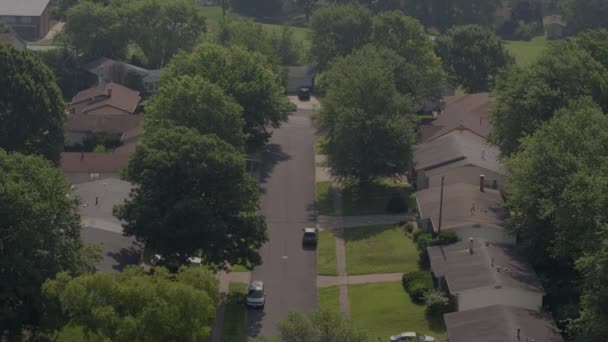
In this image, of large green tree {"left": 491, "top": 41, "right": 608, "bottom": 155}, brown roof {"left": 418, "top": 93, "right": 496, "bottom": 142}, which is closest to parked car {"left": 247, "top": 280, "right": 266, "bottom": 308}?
large green tree {"left": 491, "top": 41, "right": 608, "bottom": 155}

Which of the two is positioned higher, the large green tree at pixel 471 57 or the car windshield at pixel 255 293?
the large green tree at pixel 471 57

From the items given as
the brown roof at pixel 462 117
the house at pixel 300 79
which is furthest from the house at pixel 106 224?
the house at pixel 300 79

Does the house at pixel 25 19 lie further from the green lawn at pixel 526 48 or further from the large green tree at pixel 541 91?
the large green tree at pixel 541 91

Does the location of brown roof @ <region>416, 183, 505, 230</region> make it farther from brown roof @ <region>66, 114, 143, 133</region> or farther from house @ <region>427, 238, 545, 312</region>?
brown roof @ <region>66, 114, 143, 133</region>

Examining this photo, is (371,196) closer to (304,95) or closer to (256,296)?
(256,296)

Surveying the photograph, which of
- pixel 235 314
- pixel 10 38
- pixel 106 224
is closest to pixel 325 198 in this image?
pixel 106 224

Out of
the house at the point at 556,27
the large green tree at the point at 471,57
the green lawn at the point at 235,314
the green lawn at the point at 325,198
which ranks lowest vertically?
the green lawn at the point at 235,314

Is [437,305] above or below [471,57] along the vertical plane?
below
